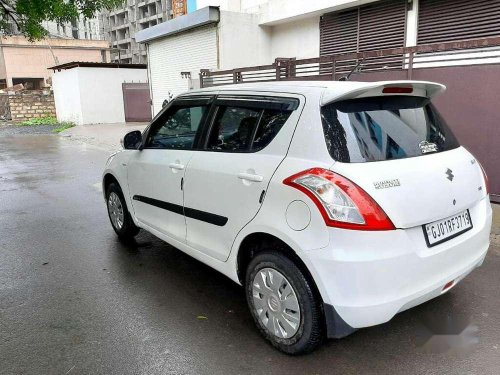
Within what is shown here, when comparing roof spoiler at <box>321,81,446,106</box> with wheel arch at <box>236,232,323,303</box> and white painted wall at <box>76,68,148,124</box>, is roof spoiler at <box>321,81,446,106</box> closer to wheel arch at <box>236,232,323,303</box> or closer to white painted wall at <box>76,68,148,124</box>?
wheel arch at <box>236,232,323,303</box>

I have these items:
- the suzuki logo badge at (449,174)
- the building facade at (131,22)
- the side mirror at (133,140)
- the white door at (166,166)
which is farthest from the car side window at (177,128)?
the building facade at (131,22)

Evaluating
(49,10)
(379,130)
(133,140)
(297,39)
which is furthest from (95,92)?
(379,130)

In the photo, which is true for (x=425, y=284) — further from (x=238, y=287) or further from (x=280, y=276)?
(x=238, y=287)

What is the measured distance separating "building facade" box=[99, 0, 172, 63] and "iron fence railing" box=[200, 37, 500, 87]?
6941 cm

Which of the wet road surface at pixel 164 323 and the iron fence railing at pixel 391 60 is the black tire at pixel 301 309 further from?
the iron fence railing at pixel 391 60

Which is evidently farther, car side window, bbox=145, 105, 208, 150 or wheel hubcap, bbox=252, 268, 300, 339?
car side window, bbox=145, 105, 208, 150

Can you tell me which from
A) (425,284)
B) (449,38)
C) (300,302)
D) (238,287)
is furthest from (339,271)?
(449,38)

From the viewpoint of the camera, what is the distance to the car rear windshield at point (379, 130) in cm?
250

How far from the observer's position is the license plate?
8.24ft

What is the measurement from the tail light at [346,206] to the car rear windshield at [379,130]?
0.57ft

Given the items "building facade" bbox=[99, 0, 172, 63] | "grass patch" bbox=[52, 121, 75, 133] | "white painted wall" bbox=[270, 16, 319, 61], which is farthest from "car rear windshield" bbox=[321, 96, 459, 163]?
"building facade" bbox=[99, 0, 172, 63]

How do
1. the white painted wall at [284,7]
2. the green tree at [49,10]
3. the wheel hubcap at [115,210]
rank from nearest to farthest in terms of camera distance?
the wheel hubcap at [115,210], the green tree at [49,10], the white painted wall at [284,7]

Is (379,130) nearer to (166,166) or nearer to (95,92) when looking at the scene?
(166,166)

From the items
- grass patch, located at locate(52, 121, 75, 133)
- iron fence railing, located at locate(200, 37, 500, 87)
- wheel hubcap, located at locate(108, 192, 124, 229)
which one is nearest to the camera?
wheel hubcap, located at locate(108, 192, 124, 229)
